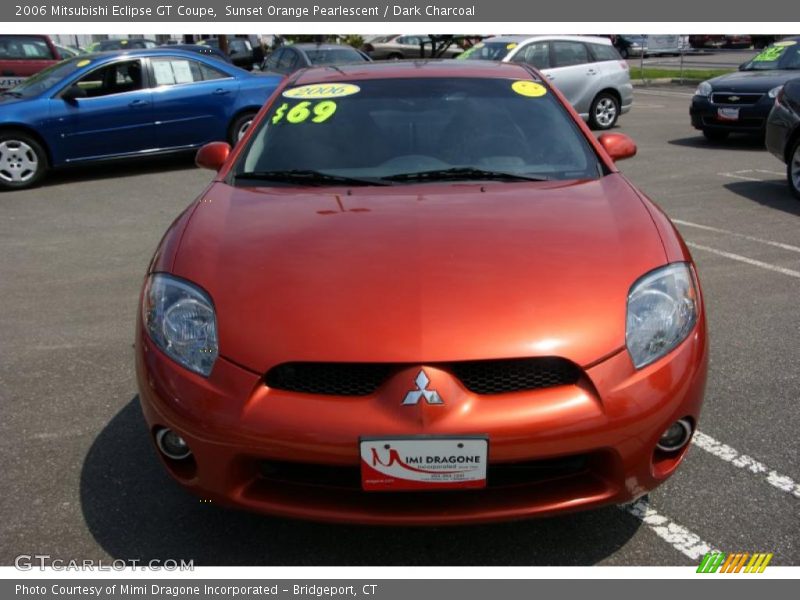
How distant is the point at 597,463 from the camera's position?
2279mm

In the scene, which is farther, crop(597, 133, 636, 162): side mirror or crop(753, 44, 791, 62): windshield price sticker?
crop(753, 44, 791, 62): windshield price sticker

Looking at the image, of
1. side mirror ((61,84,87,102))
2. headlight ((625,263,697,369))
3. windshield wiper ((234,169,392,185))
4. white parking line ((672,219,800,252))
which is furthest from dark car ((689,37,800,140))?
headlight ((625,263,697,369))

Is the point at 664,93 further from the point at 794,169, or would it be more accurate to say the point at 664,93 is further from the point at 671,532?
the point at 671,532

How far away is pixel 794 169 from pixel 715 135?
3983 mm

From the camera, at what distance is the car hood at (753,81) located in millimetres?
10477

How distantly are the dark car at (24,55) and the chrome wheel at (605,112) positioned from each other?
9.90 metres

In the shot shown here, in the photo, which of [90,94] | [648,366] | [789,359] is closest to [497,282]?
[648,366]

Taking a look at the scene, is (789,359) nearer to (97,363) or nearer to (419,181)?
(419,181)

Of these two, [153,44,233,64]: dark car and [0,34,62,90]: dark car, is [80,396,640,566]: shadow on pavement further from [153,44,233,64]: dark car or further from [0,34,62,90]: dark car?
[0,34,62,90]: dark car

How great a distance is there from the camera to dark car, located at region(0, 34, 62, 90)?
1451cm

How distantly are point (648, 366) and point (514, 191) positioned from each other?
3.42ft

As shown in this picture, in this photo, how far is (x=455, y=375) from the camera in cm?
219

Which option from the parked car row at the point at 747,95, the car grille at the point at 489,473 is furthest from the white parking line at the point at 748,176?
the car grille at the point at 489,473

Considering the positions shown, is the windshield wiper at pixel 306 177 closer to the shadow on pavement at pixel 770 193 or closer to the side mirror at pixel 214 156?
the side mirror at pixel 214 156
